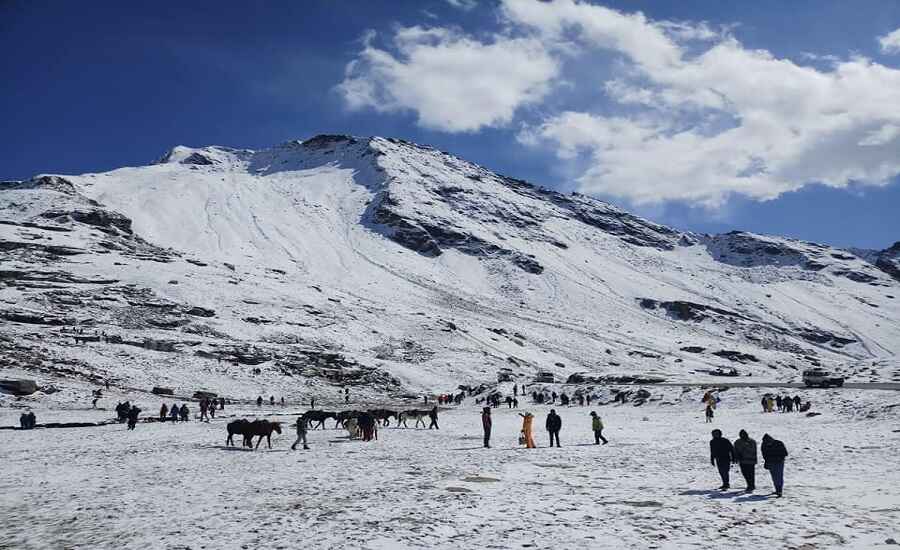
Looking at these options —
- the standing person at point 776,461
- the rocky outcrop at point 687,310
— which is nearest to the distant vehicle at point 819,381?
the standing person at point 776,461

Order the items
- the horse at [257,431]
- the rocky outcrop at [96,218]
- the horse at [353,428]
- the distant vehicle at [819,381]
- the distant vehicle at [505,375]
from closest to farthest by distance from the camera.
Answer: the horse at [257,431] → the horse at [353,428] → the distant vehicle at [819,381] → the distant vehicle at [505,375] → the rocky outcrop at [96,218]

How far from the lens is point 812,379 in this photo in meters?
52.9

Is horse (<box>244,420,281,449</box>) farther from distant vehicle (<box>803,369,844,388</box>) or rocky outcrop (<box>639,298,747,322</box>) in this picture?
rocky outcrop (<box>639,298,747,322</box>)

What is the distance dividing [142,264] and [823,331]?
18113 centimetres

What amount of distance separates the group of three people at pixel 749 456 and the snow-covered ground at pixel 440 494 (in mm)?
450

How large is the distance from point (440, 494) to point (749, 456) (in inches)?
302

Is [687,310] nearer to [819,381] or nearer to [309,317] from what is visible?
[309,317]

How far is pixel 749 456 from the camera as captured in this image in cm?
1534

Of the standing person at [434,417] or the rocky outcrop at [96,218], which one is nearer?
the standing person at [434,417]

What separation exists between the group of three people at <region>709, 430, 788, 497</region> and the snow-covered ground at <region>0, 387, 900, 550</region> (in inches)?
17.7

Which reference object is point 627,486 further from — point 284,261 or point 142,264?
point 284,261

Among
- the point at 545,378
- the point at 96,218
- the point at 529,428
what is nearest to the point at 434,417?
the point at 529,428

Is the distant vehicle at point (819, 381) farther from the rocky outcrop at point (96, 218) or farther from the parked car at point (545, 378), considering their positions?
the rocky outcrop at point (96, 218)

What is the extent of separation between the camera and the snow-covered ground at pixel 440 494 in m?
11.4
